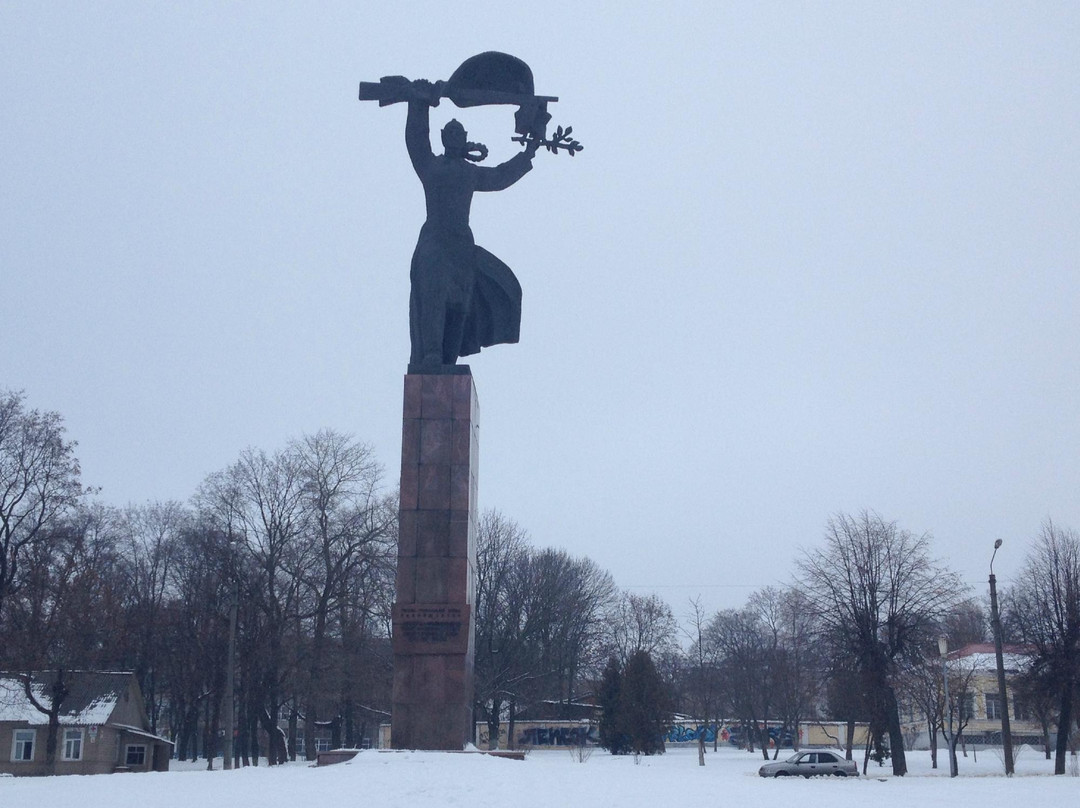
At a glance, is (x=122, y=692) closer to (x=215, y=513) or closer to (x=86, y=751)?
(x=86, y=751)

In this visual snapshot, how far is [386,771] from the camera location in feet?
Result: 40.9

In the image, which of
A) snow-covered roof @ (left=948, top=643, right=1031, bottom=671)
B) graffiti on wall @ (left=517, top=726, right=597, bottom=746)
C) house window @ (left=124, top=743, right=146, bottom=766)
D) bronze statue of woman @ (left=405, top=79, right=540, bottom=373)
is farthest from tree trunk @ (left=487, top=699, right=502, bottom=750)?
→ bronze statue of woman @ (left=405, top=79, right=540, bottom=373)

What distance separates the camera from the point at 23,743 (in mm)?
36625

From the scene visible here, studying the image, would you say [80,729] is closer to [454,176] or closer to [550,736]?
[550,736]

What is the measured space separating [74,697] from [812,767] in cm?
2457

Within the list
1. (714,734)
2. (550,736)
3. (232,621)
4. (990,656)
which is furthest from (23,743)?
(990,656)

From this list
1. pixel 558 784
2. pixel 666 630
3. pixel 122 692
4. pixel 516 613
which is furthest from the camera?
pixel 666 630

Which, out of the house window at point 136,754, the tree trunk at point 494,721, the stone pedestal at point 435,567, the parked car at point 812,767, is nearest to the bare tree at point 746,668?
the tree trunk at point 494,721

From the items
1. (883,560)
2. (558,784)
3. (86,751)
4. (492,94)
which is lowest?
(86,751)

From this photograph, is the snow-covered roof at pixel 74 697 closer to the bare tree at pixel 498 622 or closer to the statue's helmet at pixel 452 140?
the bare tree at pixel 498 622

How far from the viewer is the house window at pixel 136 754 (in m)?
39.3

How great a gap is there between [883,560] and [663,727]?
41.7 ft

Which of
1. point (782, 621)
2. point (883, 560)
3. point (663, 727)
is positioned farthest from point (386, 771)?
point (782, 621)

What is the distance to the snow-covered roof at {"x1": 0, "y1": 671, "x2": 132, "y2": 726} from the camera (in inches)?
1374
